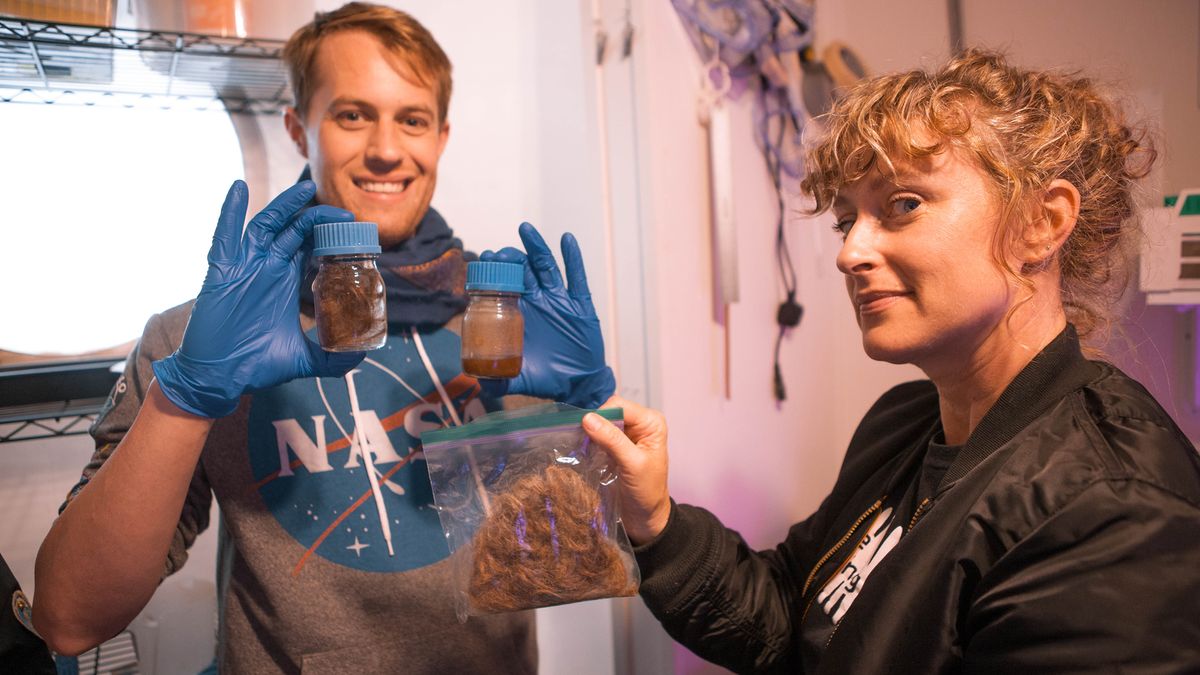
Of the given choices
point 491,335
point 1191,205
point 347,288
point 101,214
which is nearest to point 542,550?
point 491,335

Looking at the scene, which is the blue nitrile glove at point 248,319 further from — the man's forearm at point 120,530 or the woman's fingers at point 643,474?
the woman's fingers at point 643,474

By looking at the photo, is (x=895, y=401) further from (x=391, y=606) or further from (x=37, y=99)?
(x=37, y=99)

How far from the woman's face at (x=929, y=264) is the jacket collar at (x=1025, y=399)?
0.05 m

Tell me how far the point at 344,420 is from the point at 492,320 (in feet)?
1.03

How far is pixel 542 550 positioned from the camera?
36.0 inches

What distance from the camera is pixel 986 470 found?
84 centimetres

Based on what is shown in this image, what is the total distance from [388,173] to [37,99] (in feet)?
1.92

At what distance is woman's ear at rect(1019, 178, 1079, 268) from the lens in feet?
2.94

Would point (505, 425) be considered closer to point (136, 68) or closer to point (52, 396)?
point (52, 396)

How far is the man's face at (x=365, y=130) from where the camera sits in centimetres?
114

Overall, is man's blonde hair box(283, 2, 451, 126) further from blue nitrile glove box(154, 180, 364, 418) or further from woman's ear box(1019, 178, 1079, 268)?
woman's ear box(1019, 178, 1079, 268)

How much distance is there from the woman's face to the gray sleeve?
871 mm

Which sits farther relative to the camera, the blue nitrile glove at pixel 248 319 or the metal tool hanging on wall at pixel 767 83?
the metal tool hanging on wall at pixel 767 83

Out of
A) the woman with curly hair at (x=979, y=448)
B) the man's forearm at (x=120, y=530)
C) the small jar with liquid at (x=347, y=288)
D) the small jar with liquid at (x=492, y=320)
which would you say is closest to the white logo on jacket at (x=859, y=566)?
the woman with curly hair at (x=979, y=448)
